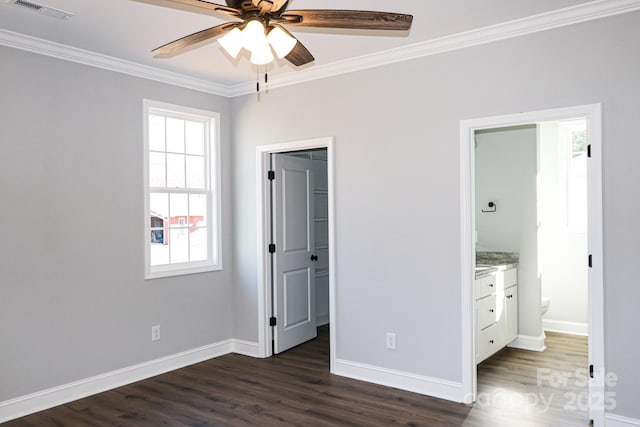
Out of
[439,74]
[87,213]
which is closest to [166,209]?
[87,213]

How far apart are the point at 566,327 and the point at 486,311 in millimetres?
1915

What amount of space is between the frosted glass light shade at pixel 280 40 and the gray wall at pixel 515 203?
3591 mm

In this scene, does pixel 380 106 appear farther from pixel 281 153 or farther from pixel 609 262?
pixel 609 262

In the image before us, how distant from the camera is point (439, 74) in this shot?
3.73 metres

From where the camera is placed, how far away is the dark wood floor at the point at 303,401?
131 inches

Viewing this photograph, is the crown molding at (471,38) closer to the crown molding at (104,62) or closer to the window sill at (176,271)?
the crown molding at (104,62)

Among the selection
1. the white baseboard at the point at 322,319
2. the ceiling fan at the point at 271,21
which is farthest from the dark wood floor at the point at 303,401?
the ceiling fan at the point at 271,21

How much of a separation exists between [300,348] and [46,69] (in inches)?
138

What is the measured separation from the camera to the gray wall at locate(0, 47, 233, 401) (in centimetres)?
347

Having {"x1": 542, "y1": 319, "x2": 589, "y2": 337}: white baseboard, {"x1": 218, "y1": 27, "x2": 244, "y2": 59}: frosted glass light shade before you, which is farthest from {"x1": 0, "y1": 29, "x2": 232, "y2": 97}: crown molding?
{"x1": 542, "y1": 319, "x2": 589, "y2": 337}: white baseboard

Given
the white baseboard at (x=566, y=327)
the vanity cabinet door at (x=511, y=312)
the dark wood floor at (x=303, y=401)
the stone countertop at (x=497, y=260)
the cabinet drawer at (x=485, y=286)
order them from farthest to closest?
the white baseboard at (x=566, y=327) < the vanity cabinet door at (x=511, y=312) < the stone countertop at (x=497, y=260) < the cabinet drawer at (x=485, y=286) < the dark wood floor at (x=303, y=401)

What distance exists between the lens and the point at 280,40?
213 centimetres

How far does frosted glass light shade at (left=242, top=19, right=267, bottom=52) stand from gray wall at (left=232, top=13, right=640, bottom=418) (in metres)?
2.01

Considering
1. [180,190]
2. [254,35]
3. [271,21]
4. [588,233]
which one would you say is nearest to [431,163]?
[588,233]
